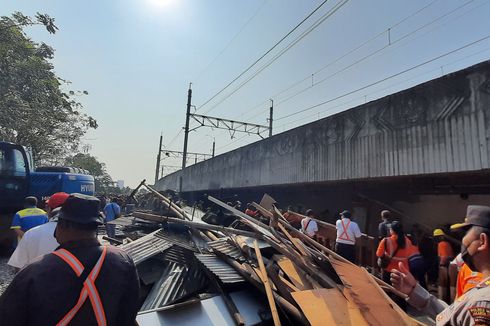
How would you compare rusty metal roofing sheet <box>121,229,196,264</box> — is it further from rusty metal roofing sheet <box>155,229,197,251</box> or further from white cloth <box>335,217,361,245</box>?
white cloth <box>335,217,361,245</box>

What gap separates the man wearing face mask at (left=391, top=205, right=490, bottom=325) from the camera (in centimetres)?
147

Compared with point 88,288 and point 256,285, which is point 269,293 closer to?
point 256,285

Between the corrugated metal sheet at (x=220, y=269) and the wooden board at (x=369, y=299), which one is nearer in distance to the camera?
the wooden board at (x=369, y=299)

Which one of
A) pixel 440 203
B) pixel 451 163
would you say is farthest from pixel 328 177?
pixel 451 163

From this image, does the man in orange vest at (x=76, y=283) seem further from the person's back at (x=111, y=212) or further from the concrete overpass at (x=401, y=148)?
the person's back at (x=111, y=212)

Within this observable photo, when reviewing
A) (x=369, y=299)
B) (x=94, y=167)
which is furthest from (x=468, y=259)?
(x=94, y=167)

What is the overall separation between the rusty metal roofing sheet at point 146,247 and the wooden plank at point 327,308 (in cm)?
243

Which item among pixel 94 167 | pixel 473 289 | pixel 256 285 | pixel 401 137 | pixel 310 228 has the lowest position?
pixel 256 285

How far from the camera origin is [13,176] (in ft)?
27.6

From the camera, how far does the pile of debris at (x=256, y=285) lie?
3.10m

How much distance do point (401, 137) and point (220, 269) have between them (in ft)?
17.7

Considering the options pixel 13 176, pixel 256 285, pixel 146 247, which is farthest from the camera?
pixel 13 176

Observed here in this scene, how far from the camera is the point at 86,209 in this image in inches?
74.9

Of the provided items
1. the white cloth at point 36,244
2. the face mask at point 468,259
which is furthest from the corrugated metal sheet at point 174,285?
the face mask at point 468,259
